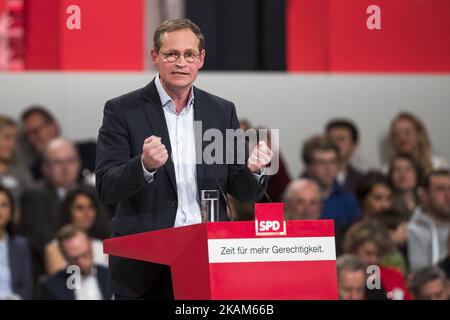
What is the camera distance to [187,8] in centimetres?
650

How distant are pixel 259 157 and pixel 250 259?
389 millimetres

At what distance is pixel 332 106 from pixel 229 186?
12.0 feet

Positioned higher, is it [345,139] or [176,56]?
[176,56]

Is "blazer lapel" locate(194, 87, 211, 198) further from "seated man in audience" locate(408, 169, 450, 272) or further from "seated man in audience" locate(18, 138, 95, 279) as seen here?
"seated man in audience" locate(408, 169, 450, 272)

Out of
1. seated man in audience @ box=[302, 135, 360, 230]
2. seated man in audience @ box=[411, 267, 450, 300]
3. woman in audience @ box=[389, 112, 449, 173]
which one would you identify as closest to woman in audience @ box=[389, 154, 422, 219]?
woman in audience @ box=[389, 112, 449, 173]

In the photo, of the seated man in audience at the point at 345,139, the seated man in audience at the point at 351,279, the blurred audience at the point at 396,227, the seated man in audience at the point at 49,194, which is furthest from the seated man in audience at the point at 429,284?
the seated man in audience at the point at 49,194

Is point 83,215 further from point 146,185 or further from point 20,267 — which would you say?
point 146,185

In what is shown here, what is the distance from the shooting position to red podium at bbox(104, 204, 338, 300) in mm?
3404

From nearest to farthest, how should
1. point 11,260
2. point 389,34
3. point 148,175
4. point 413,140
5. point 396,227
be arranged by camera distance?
point 148,175 < point 389,34 < point 11,260 < point 396,227 < point 413,140

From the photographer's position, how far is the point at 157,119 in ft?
12.6

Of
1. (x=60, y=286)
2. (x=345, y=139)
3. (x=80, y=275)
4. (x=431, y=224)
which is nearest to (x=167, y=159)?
(x=80, y=275)

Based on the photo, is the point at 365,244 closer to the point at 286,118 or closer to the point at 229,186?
the point at 286,118

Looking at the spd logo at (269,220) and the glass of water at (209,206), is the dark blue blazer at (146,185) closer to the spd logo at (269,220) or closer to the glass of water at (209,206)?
the glass of water at (209,206)
